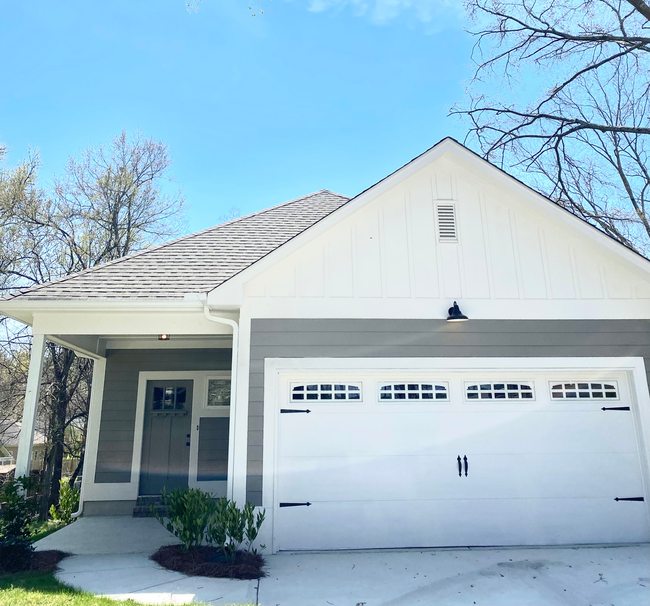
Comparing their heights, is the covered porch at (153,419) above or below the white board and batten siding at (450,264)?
below

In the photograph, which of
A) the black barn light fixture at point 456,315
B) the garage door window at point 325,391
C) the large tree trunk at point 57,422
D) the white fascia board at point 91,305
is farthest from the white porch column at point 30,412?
the large tree trunk at point 57,422

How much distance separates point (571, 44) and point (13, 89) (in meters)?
13.6

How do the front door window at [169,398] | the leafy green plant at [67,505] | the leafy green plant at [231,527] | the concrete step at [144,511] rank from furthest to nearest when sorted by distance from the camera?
the leafy green plant at [67,505], the front door window at [169,398], the concrete step at [144,511], the leafy green plant at [231,527]

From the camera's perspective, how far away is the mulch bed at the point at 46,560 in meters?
4.97

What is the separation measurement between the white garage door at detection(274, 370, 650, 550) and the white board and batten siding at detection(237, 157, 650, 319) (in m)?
0.90

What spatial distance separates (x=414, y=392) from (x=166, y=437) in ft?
15.8

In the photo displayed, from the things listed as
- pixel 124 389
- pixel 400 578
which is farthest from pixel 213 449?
pixel 400 578

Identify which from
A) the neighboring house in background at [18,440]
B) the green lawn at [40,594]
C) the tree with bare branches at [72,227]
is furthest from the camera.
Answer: the neighboring house in background at [18,440]

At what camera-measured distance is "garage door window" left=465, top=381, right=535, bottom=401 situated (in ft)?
20.5

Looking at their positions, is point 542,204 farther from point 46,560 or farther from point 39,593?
point 46,560

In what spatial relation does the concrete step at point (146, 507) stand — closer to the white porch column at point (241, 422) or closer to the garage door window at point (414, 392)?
the white porch column at point (241, 422)

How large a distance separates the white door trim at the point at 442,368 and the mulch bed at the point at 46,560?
2.33 metres

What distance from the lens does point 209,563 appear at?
16.5 feet

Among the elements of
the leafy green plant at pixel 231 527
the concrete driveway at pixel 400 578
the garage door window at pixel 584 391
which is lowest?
the concrete driveway at pixel 400 578
